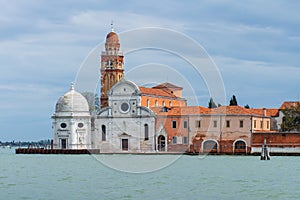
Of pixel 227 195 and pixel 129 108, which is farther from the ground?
pixel 129 108

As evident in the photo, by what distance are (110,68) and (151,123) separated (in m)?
7.39

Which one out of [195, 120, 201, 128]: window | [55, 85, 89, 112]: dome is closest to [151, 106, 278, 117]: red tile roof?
[195, 120, 201, 128]: window

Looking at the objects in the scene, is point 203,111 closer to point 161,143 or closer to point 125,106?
point 161,143

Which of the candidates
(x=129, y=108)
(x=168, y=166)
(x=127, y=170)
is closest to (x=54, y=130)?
(x=129, y=108)

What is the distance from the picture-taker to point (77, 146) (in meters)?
53.6

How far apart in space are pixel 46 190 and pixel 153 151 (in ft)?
92.5

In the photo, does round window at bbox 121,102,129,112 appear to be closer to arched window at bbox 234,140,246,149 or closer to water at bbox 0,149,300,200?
arched window at bbox 234,140,246,149

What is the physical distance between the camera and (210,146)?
47.6 meters

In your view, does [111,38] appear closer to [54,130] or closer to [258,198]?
[54,130]

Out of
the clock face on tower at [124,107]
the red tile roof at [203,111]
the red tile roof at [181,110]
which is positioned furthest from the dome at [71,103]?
the red tile roof at [203,111]

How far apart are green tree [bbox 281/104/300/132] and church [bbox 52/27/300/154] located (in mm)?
856

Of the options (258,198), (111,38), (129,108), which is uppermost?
(111,38)

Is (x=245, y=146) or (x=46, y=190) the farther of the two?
(x=245, y=146)

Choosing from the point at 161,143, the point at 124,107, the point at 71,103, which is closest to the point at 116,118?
the point at 124,107
